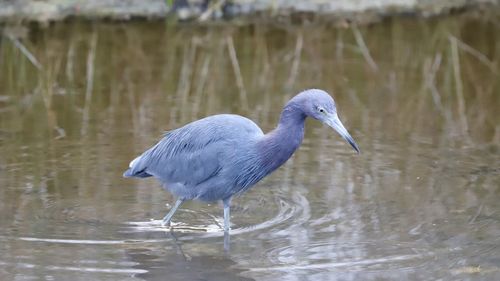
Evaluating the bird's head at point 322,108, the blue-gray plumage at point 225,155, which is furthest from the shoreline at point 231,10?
the bird's head at point 322,108

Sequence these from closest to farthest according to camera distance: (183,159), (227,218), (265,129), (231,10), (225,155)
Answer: (227,218), (225,155), (183,159), (265,129), (231,10)

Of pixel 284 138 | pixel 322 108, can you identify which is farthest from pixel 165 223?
pixel 322 108

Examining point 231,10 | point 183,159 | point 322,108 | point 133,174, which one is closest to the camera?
point 322,108

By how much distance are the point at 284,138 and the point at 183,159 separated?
0.64 m

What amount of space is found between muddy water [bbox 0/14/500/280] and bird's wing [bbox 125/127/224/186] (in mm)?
231

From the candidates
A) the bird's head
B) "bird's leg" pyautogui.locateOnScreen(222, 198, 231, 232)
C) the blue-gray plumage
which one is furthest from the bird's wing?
the bird's head

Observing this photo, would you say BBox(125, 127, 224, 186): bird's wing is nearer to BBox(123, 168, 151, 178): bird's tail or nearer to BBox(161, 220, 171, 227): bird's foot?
BBox(123, 168, 151, 178): bird's tail

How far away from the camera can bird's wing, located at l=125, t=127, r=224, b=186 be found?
19.9 ft

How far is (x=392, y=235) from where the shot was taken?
5.75m

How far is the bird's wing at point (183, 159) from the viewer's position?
239 inches

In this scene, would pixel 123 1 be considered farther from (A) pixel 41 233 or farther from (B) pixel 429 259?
(B) pixel 429 259

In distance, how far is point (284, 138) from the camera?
595cm

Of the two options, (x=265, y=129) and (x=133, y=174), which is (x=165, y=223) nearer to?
(x=133, y=174)

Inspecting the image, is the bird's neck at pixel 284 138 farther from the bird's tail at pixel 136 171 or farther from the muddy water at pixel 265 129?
the bird's tail at pixel 136 171
